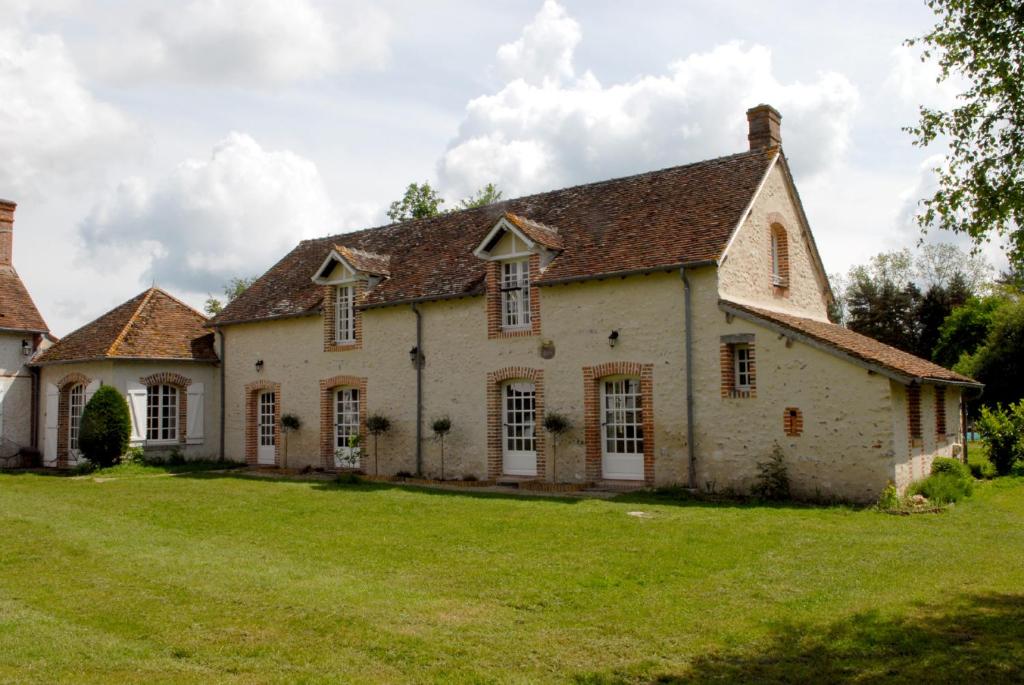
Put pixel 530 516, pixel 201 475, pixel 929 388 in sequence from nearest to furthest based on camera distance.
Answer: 1. pixel 530 516
2. pixel 929 388
3. pixel 201 475

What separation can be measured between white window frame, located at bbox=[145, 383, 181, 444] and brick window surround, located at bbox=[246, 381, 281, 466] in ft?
6.74

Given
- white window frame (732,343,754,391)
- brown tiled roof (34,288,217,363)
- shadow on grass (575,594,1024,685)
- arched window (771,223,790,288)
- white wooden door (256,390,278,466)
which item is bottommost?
shadow on grass (575,594,1024,685)

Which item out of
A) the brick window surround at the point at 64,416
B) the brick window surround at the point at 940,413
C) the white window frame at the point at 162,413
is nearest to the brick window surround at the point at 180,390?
the white window frame at the point at 162,413

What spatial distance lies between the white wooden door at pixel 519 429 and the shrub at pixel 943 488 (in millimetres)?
7425

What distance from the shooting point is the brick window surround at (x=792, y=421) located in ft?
48.1

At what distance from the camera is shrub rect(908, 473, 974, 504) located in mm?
14227

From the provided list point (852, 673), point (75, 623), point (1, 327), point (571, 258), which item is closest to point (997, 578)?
point (852, 673)

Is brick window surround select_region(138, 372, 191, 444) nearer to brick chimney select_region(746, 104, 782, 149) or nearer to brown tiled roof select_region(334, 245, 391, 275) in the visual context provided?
brown tiled roof select_region(334, 245, 391, 275)

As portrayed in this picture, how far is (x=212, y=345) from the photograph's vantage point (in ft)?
80.9

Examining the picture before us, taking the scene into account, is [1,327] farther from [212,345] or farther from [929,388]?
[929,388]

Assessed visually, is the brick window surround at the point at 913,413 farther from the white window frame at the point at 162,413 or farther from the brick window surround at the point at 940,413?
the white window frame at the point at 162,413

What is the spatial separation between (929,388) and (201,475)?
54.5 feet

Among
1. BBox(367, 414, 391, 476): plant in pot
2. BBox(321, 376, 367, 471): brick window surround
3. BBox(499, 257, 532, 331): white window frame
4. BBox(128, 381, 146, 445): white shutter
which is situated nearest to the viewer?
BBox(499, 257, 532, 331): white window frame

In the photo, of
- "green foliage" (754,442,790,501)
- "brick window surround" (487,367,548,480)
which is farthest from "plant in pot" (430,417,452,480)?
"green foliage" (754,442,790,501)
